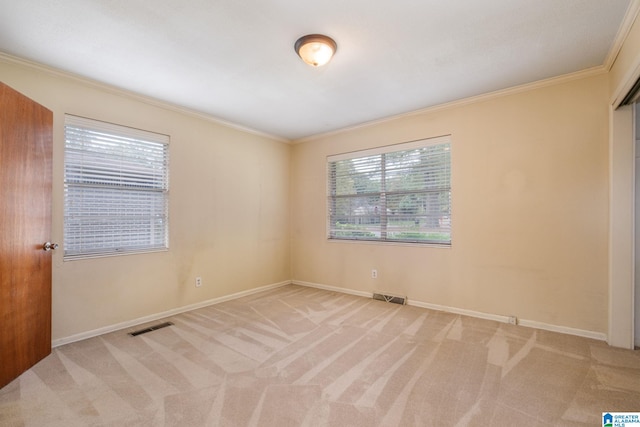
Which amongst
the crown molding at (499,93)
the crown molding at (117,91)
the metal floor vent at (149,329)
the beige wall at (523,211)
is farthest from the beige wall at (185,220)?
the beige wall at (523,211)

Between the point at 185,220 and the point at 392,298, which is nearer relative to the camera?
the point at 185,220

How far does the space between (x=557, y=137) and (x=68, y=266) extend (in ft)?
16.2

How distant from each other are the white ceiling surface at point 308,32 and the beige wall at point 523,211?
33 cm

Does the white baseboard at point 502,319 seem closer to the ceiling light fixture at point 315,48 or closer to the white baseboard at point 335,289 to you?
the white baseboard at point 335,289

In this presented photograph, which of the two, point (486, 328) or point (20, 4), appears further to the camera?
point (486, 328)

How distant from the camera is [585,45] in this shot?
2365 mm

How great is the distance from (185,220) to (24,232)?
157 centimetres

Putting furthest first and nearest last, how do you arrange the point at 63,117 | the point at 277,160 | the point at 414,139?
the point at 277,160
the point at 414,139
the point at 63,117

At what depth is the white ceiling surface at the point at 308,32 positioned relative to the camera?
6.33 feet

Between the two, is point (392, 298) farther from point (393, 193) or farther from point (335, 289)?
point (393, 193)

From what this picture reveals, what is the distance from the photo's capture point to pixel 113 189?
3084 millimetres

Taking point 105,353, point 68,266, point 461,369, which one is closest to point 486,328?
point 461,369

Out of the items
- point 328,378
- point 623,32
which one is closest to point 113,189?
point 328,378

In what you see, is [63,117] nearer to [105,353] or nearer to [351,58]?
[105,353]
